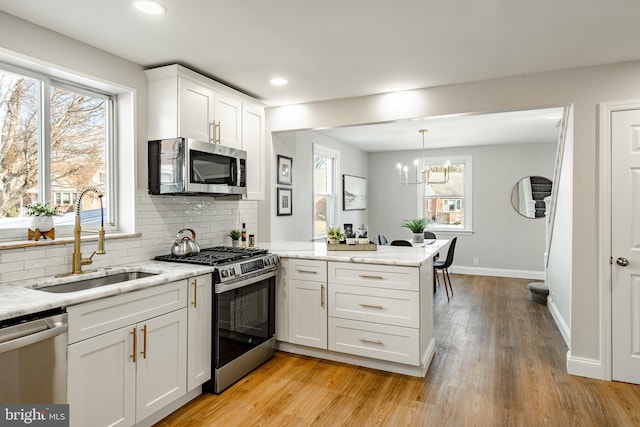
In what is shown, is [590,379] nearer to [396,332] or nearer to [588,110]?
[396,332]

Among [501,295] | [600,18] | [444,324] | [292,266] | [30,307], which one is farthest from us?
[501,295]

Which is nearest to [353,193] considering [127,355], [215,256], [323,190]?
[323,190]

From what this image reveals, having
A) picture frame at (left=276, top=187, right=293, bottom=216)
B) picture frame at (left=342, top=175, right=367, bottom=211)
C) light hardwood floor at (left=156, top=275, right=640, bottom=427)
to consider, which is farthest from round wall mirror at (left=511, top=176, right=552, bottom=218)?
picture frame at (left=276, top=187, right=293, bottom=216)

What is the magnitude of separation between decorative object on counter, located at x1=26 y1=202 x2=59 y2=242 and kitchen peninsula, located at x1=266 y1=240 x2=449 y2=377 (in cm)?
166

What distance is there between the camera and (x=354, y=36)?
2.47m

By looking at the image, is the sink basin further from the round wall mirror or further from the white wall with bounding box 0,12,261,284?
the round wall mirror

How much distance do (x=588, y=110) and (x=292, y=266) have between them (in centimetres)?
262

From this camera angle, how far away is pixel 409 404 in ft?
8.41

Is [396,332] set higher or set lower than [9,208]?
lower

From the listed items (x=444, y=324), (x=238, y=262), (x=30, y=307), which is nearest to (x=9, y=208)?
(x=30, y=307)

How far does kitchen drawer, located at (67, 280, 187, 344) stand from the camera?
1.84m

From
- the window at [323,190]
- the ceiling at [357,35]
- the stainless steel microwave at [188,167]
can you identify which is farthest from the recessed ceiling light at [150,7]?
the window at [323,190]

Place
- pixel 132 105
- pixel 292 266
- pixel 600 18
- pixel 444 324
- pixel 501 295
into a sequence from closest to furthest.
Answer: pixel 600 18 → pixel 132 105 → pixel 292 266 → pixel 444 324 → pixel 501 295

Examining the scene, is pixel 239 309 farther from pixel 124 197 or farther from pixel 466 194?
pixel 466 194
